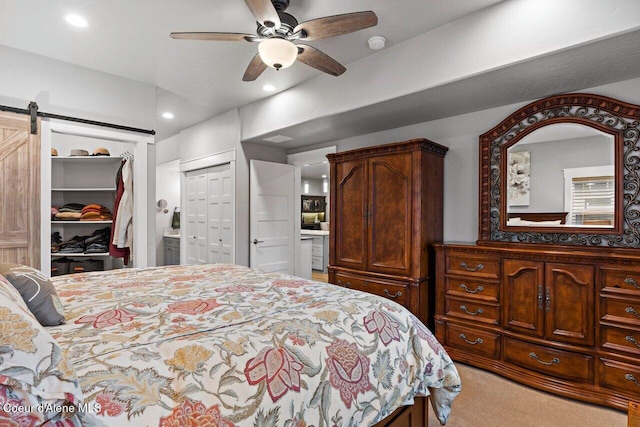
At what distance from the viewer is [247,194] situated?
14.0ft

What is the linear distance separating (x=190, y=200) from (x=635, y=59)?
17.2 feet

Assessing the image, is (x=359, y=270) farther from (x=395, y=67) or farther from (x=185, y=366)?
(x=185, y=366)

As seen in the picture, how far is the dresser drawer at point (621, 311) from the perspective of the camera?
1976mm

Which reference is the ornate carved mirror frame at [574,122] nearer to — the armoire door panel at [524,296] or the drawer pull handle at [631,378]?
the armoire door panel at [524,296]

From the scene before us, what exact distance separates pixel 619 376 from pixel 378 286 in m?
1.72

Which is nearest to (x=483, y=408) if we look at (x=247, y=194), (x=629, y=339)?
(x=629, y=339)

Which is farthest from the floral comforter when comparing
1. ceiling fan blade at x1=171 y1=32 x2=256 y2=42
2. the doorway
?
the doorway

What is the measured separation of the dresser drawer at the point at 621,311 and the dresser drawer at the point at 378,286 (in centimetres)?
135

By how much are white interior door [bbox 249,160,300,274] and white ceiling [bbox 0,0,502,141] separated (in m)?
1.18

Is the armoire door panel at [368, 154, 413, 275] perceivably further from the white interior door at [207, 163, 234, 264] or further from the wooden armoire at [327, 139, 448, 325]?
the white interior door at [207, 163, 234, 264]

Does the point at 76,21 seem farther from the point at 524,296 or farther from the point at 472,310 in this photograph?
the point at 524,296

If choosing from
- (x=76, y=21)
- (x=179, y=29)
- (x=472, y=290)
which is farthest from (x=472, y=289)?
(x=76, y=21)

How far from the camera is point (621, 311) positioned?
2.03 m

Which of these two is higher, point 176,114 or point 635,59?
point 176,114
